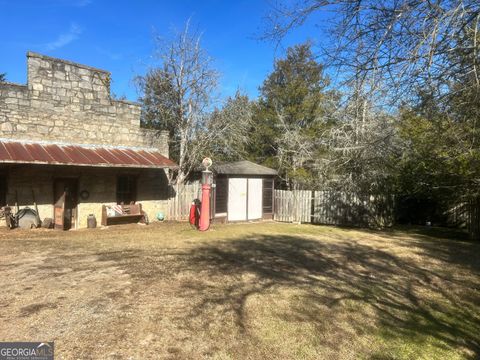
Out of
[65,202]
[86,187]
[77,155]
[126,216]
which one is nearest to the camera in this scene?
[77,155]

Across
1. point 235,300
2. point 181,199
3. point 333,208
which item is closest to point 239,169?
point 181,199

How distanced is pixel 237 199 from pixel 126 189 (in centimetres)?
474

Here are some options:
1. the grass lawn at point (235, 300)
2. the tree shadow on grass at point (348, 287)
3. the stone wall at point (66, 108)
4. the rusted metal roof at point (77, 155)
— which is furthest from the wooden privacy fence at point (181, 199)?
the tree shadow on grass at point (348, 287)

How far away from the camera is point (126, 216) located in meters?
13.4

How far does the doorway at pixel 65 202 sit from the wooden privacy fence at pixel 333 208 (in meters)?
8.80

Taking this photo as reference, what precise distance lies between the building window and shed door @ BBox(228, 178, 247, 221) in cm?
399

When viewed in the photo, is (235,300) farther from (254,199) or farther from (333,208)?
(333,208)

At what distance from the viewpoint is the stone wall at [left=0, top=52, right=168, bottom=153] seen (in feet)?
37.3

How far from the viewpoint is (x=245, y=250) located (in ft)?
30.9

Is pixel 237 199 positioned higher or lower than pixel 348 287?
higher

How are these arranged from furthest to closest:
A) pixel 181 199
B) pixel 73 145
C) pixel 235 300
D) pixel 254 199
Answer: pixel 254 199 → pixel 181 199 → pixel 73 145 → pixel 235 300

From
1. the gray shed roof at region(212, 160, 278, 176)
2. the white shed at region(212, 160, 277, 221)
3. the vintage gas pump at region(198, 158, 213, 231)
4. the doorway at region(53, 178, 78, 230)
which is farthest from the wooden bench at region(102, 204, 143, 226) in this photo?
the gray shed roof at region(212, 160, 278, 176)

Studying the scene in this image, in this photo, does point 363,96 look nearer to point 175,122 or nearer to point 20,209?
point 20,209

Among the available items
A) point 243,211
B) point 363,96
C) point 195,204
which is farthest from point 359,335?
point 243,211
